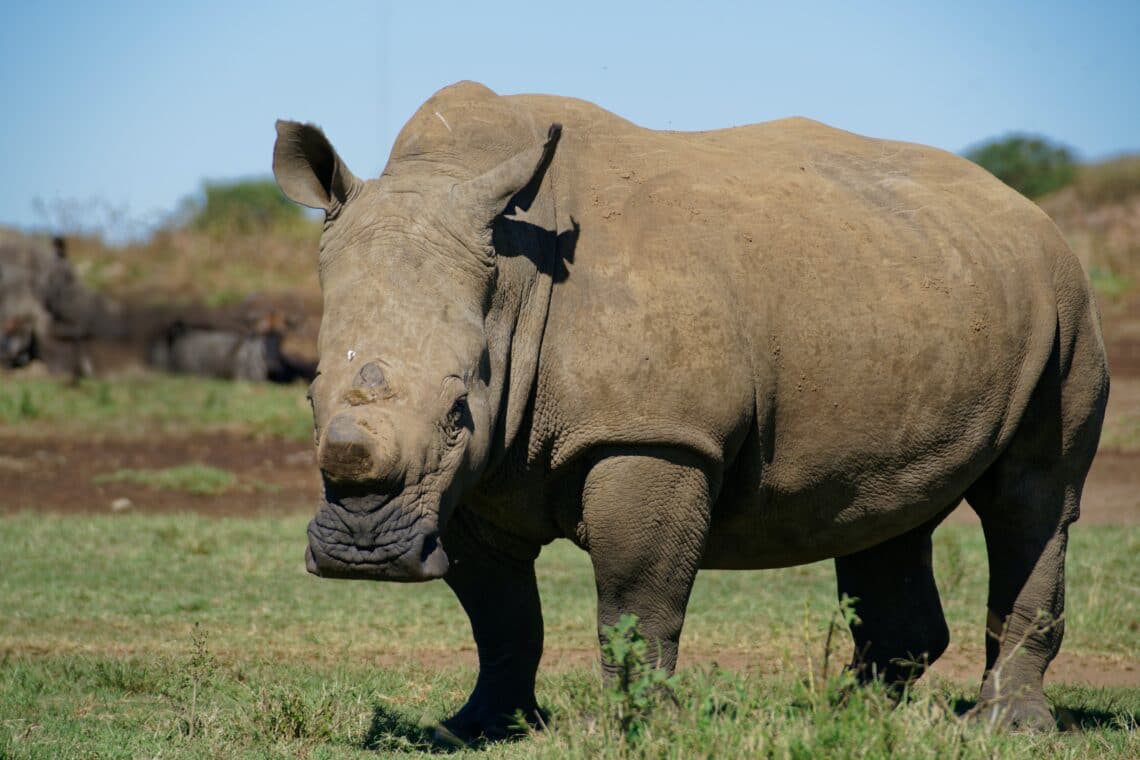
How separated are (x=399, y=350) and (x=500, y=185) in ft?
2.03

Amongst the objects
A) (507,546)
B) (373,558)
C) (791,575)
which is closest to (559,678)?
(507,546)

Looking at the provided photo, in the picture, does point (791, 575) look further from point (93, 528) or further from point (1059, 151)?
point (1059, 151)

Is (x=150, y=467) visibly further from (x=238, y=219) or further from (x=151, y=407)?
(x=238, y=219)

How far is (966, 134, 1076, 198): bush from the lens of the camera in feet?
109

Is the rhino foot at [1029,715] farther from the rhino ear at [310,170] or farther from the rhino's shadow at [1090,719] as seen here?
the rhino ear at [310,170]

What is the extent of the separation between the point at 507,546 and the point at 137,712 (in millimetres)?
1558

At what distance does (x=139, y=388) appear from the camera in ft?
54.8

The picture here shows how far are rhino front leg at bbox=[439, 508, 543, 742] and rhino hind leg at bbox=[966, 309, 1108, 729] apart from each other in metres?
1.74

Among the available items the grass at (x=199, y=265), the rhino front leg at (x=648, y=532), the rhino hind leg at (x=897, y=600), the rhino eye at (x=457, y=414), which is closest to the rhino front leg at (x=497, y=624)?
the rhino front leg at (x=648, y=532)

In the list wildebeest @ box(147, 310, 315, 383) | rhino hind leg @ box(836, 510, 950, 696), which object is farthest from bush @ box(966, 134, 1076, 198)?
rhino hind leg @ box(836, 510, 950, 696)

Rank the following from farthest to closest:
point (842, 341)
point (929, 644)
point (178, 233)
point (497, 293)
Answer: point (178, 233) < point (929, 644) < point (842, 341) < point (497, 293)

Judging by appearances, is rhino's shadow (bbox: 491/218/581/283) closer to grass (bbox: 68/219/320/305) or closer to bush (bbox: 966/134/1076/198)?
grass (bbox: 68/219/320/305)

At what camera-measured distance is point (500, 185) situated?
446 centimetres

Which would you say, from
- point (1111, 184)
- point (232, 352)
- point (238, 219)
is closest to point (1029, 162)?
point (1111, 184)
